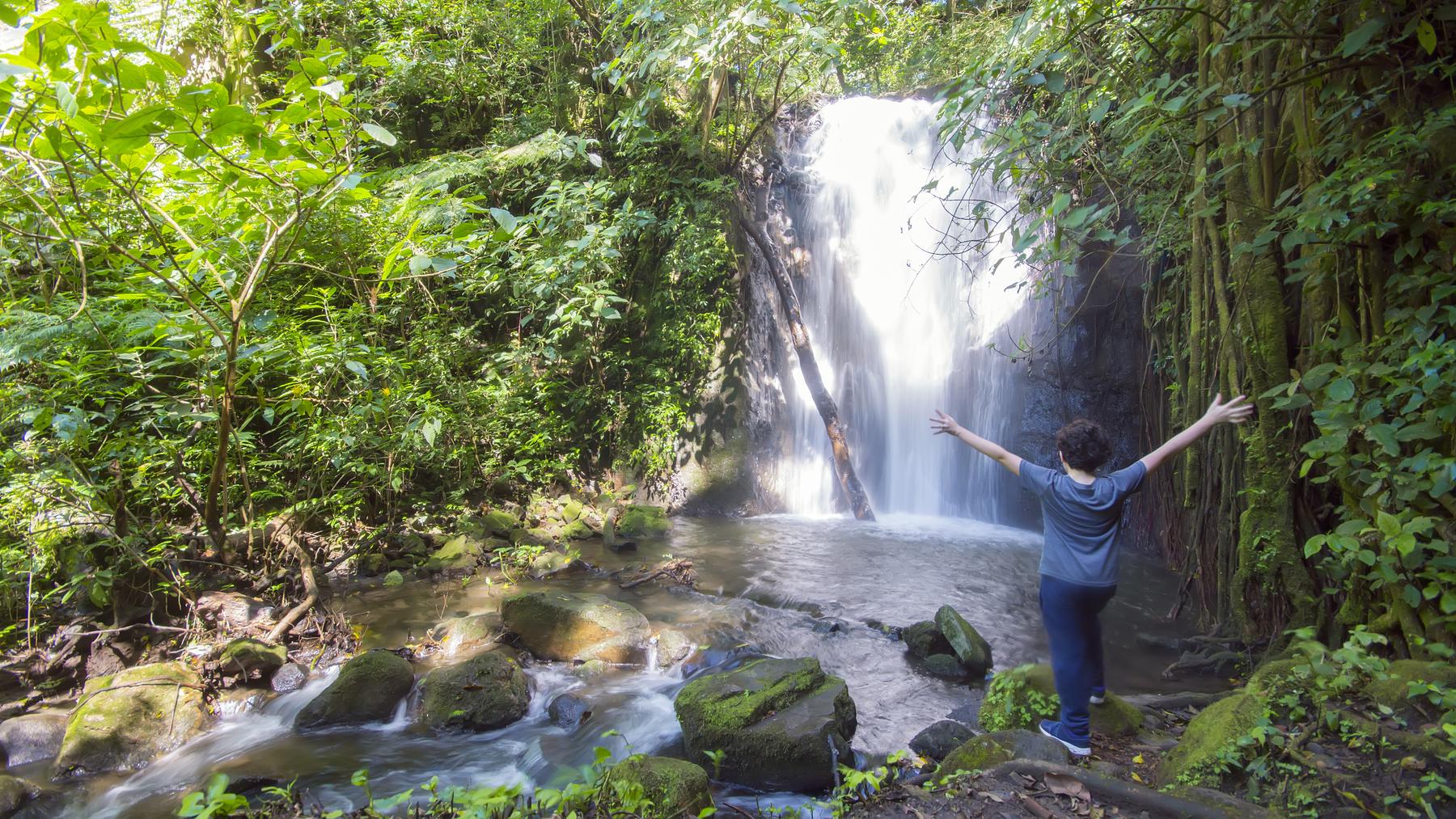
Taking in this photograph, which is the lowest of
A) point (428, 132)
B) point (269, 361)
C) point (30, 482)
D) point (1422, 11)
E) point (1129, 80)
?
point (30, 482)

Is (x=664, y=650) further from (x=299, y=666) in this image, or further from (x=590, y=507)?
(x=590, y=507)

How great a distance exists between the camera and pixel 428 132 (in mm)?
10844

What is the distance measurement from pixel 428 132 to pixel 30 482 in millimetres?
8079

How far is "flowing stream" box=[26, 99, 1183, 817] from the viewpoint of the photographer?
3.96 metres

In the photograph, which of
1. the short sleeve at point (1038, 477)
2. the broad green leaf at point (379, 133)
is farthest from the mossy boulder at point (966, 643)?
the broad green leaf at point (379, 133)

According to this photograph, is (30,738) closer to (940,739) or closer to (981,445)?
(940,739)

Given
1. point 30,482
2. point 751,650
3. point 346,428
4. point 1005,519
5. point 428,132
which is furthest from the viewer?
point 428,132

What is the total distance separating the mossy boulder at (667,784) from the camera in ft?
8.64

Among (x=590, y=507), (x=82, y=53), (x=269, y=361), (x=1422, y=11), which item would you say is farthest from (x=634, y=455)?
(x=1422, y=11)

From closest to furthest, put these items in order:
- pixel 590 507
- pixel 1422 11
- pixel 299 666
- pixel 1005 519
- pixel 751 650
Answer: pixel 1422 11, pixel 299 666, pixel 751 650, pixel 590 507, pixel 1005 519

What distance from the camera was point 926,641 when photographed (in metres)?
5.11

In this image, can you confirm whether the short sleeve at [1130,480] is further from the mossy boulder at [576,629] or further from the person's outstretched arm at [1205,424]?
the mossy boulder at [576,629]

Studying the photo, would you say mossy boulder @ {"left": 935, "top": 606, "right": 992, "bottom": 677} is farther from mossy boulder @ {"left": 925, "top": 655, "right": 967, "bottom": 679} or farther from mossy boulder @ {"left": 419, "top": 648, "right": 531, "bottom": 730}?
mossy boulder @ {"left": 419, "top": 648, "right": 531, "bottom": 730}

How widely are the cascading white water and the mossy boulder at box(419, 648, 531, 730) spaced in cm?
684
